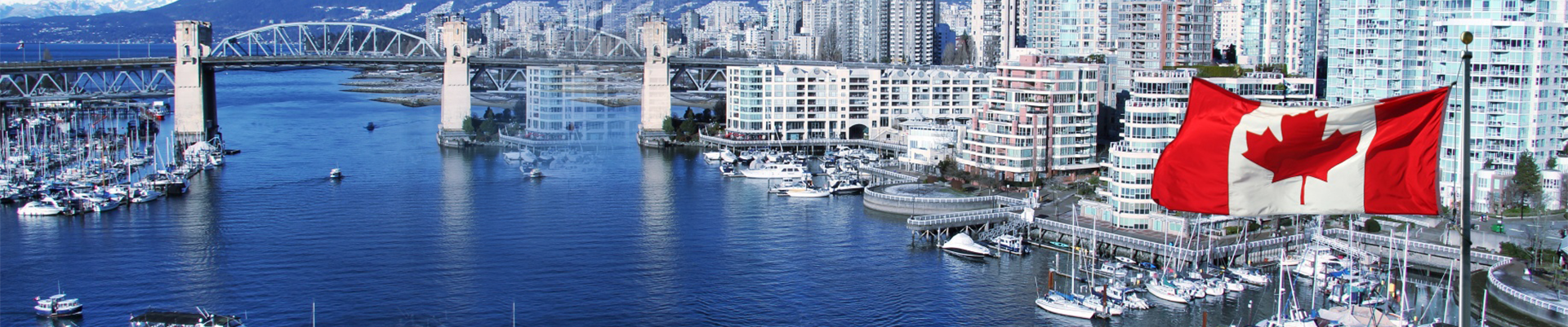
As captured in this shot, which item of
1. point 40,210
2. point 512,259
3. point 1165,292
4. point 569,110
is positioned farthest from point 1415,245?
point 569,110

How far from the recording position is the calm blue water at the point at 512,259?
998cm

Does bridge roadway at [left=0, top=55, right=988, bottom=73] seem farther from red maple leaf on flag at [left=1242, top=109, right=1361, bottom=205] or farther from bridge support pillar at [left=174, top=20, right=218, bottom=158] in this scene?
red maple leaf on flag at [left=1242, top=109, right=1361, bottom=205]

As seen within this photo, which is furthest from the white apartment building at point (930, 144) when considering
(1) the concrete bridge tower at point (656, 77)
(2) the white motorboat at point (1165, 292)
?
(2) the white motorboat at point (1165, 292)

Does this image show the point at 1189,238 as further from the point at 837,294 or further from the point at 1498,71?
the point at 1498,71

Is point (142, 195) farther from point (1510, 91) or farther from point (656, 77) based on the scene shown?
point (1510, 91)

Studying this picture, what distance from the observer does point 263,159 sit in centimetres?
2072

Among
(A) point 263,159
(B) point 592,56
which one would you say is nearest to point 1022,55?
(A) point 263,159

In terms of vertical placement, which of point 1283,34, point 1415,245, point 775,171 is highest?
point 1283,34

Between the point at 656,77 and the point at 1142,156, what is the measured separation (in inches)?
601

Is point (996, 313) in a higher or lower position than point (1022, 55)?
lower

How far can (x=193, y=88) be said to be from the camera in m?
25.3

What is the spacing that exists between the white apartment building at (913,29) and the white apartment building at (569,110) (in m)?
12.7

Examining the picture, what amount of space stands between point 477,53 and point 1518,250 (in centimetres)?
2303

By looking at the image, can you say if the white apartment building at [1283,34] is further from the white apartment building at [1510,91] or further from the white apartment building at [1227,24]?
the white apartment building at [1510,91]
